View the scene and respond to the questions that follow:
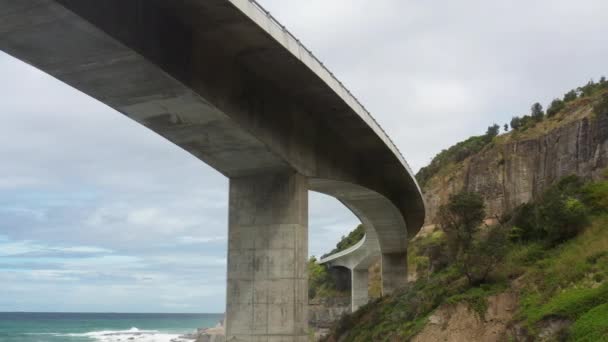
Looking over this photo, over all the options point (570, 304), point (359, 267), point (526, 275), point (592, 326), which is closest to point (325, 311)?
point (359, 267)

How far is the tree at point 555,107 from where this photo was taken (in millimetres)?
69875

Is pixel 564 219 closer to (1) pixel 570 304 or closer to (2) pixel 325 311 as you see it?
(1) pixel 570 304

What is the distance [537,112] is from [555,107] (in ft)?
11.9

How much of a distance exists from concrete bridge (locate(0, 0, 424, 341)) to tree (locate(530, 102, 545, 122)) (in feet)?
171

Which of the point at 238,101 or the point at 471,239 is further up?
the point at 238,101

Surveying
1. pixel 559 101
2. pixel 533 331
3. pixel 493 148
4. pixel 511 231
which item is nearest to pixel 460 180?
pixel 493 148

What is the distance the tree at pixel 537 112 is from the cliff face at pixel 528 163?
7.87 ft

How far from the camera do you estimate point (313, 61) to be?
17438mm

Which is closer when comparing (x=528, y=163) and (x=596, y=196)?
(x=596, y=196)

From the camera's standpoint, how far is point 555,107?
70.6 m

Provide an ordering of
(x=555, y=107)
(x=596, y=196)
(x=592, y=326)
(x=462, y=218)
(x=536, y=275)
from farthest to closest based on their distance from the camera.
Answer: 1. (x=555, y=107)
2. (x=462, y=218)
3. (x=596, y=196)
4. (x=536, y=275)
5. (x=592, y=326)

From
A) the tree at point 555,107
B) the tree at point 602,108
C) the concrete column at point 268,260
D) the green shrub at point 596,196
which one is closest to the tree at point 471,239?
the green shrub at point 596,196

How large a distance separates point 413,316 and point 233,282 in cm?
899

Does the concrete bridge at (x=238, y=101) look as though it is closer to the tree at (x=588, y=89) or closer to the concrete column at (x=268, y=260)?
the concrete column at (x=268, y=260)
